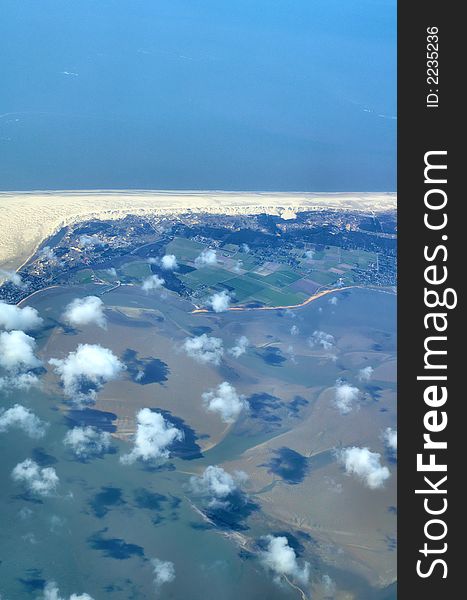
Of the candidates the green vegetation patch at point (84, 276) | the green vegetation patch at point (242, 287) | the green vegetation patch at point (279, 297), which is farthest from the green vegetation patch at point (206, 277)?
the green vegetation patch at point (84, 276)

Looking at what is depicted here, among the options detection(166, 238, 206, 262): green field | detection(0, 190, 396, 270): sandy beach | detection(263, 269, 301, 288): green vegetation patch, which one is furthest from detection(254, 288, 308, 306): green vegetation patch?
detection(0, 190, 396, 270): sandy beach

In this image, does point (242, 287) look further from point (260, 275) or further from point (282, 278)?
point (282, 278)

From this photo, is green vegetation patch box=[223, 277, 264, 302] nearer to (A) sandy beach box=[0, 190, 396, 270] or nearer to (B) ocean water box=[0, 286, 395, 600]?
(A) sandy beach box=[0, 190, 396, 270]

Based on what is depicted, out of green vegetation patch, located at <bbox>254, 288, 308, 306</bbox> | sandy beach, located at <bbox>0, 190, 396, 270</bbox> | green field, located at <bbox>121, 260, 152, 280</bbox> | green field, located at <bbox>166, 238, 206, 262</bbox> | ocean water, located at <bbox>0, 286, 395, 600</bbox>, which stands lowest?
ocean water, located at <bbox>0, 286, 395, 600</bbox>

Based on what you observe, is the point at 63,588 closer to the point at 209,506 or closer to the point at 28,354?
the point at 209,506

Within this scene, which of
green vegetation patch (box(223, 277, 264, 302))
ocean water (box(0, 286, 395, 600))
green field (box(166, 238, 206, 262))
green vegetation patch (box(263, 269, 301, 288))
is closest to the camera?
ocean water (box(0, 286, 395, 600))

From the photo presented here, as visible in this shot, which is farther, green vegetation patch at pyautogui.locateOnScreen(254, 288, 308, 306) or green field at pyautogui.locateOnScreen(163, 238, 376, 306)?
green field at pyautogui.locateOnScreen(163, 238, 376, 306)

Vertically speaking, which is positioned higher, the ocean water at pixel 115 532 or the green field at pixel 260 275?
the green field at pixel 260 275

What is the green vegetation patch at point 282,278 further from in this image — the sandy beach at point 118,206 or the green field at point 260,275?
the sandy beach at point 118,206
